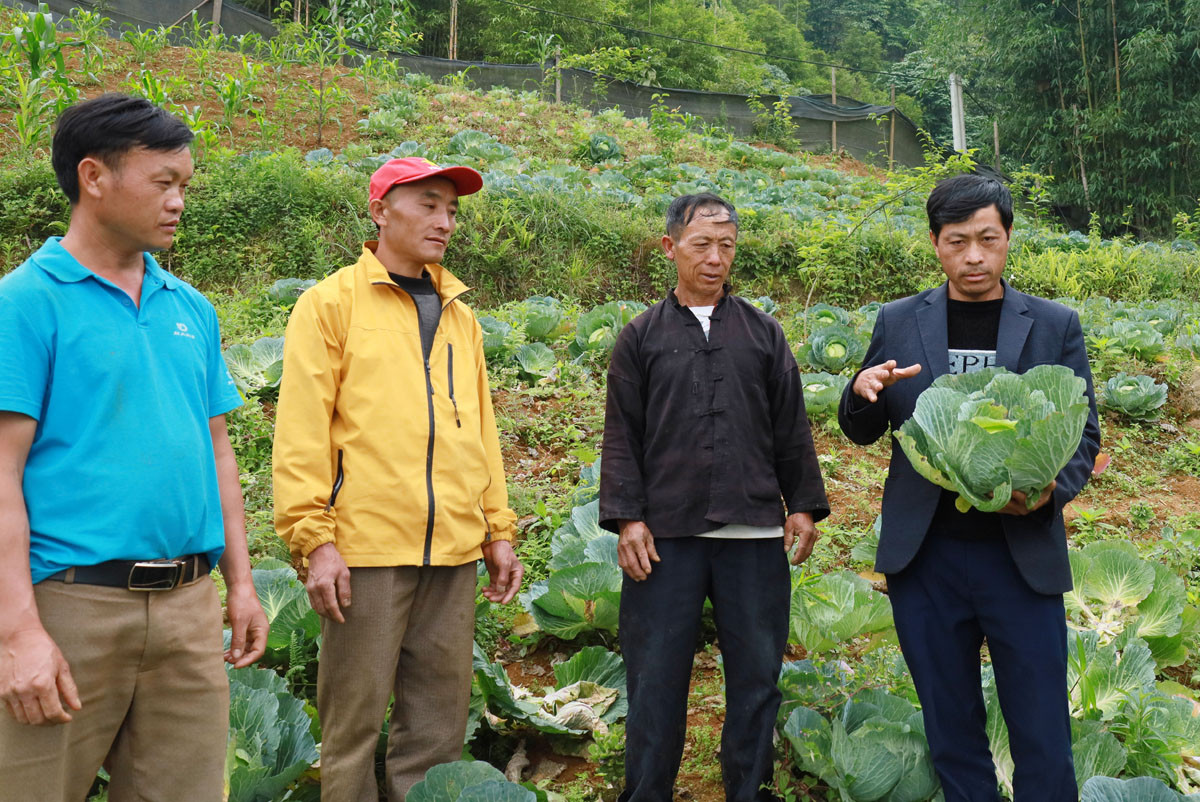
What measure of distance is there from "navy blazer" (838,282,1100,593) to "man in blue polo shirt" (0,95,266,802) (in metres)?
1.59

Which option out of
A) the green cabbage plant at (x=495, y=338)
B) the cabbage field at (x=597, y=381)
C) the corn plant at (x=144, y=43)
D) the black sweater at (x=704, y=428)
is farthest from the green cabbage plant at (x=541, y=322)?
the corn plant at (x=144, y=43)

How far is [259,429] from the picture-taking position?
4730 mm

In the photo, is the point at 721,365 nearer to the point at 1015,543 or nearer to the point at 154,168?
the point at 1015,543

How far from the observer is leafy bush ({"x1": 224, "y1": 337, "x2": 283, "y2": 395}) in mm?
5129

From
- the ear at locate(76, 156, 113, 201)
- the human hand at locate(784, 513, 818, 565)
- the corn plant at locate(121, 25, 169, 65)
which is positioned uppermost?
the corn plant at locate(121, 25, 169, 65)

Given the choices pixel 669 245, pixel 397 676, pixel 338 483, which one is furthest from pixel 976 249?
pixel 397 676

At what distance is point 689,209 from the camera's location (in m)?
2.62

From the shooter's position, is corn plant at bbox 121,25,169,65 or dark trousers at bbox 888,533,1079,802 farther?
corn plant at bbox 121,25,169,65

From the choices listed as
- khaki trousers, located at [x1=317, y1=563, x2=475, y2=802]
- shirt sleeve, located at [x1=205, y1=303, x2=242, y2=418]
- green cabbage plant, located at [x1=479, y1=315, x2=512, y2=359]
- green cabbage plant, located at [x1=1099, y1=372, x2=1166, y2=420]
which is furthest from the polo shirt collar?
green cabbage plant, located at [x1=1099, y1=372, x2=1166, y2=420]

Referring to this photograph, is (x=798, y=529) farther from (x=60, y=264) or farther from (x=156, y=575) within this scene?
(x=60, y=264)

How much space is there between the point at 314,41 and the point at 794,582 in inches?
426

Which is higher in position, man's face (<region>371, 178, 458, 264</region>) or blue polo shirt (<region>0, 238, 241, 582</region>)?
man's face (<region>371, 178, 458, 264</region>)

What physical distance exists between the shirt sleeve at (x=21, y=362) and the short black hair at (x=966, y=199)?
6.51 ft

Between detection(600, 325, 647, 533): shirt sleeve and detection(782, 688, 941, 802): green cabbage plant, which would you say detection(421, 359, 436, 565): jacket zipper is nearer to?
detection(600, 325, 647, 533): shirt sleeve
